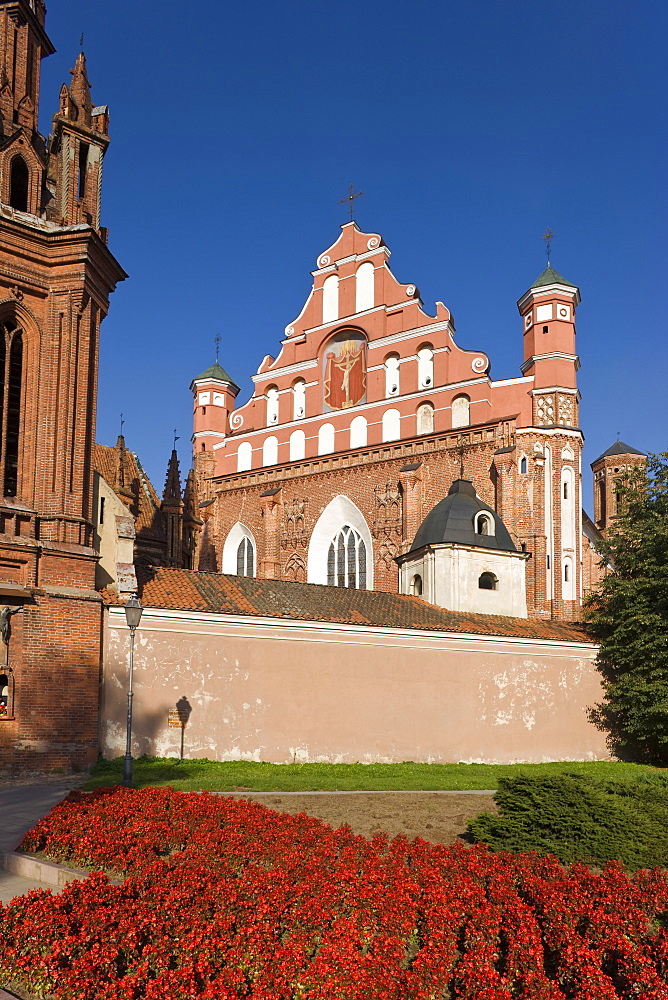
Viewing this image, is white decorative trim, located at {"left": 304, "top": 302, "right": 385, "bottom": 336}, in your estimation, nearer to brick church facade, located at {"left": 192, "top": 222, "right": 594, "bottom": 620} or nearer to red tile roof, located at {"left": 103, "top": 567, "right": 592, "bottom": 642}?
brick church facade, located at {"left": 192, "top": 222, "right": 594, "bottom": 620}

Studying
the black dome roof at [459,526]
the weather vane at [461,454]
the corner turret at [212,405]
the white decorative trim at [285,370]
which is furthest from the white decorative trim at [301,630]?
Result: the corner turret at [212,405]

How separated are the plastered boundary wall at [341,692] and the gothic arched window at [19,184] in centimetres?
963

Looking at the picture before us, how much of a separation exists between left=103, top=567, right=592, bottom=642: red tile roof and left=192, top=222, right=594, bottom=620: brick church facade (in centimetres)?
486

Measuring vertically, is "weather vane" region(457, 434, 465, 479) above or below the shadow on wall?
above

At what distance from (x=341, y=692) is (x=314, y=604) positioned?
2708 mm

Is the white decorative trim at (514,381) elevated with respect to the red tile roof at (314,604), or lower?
elevated

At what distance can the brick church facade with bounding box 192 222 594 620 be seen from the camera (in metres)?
32.6

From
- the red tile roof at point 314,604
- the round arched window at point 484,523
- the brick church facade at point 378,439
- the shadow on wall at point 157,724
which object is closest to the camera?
the shadow on wall at point 157,724

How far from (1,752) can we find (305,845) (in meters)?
9.47

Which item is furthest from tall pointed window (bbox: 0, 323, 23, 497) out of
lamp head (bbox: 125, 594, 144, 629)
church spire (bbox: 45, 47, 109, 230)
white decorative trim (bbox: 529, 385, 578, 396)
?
white decorative trim (bbox: 529, 385, 578, 396)

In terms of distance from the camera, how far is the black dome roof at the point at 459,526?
2925 cm

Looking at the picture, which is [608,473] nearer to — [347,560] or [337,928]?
[347,560]

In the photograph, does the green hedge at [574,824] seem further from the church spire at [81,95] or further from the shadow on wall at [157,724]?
the church spire at [81,95]

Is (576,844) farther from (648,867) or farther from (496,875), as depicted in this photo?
(496,875)
